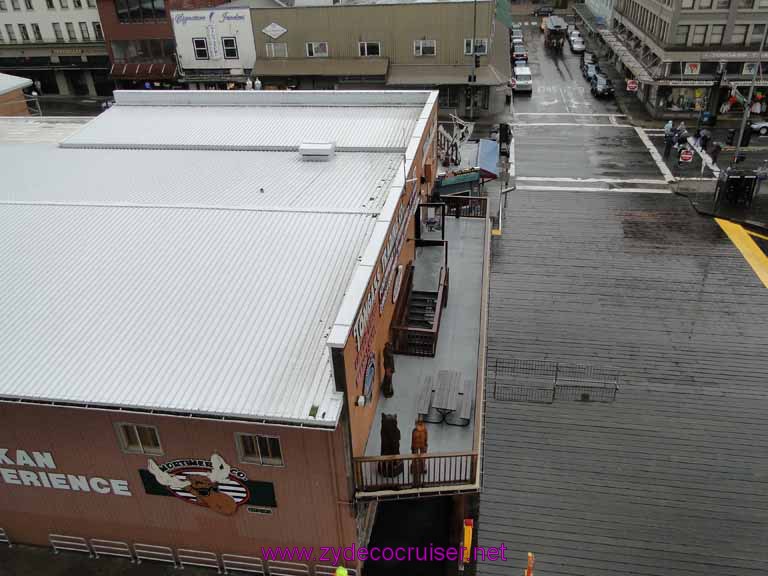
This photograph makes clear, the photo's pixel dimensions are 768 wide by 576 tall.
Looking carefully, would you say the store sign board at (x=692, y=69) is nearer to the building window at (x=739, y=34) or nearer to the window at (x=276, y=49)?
the building window at (x=739, y=34)

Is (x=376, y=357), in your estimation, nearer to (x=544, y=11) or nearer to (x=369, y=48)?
(x=369, y=48)

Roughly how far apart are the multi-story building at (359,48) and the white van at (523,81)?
8.47ft

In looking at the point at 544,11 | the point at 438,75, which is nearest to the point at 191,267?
the point at 438,75

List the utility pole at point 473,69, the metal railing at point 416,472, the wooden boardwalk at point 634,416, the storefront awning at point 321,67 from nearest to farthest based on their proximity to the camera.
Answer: the metal railing at point 416,472 → the wooden boardwalk at point 634,416 → the utility pole at point 473,69 → the storefront awning at point 321,67

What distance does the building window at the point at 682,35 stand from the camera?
1672 inches

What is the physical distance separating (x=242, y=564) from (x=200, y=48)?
43535 mm

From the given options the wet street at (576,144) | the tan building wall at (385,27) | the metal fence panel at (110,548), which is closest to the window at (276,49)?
the tan building wall at (385,27)

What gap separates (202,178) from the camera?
65.9ft

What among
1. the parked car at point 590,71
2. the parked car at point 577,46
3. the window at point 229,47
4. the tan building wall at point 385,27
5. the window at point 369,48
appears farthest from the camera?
the parked car at point 577,46

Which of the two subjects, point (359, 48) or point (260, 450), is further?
point (359, 48)

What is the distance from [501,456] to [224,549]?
7.63 metres

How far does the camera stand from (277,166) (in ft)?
69.3

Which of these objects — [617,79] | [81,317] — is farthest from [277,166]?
[617,79]

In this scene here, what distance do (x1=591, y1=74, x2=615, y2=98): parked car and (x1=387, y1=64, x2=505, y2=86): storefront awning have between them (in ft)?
32.1
